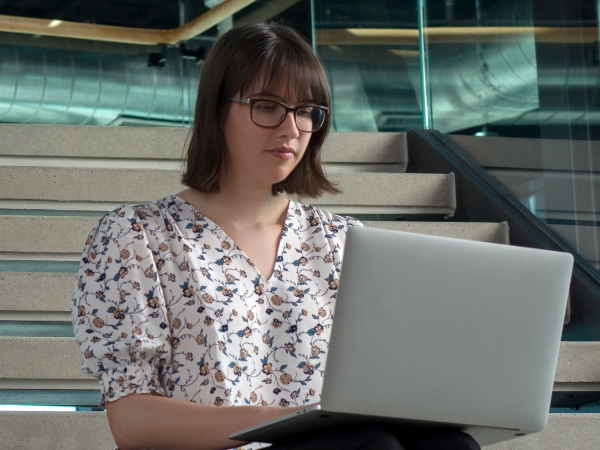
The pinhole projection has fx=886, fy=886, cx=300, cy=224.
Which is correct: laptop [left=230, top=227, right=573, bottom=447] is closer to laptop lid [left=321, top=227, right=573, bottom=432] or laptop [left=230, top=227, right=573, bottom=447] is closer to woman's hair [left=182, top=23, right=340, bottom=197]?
laptop lid [left=321, top=227, right=573, bottom=432]

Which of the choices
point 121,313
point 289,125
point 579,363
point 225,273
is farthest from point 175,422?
point 579,363

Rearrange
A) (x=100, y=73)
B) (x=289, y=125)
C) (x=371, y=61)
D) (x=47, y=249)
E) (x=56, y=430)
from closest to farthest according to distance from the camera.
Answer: (x=289, y=125)
(x=56, y=430)
(x=47, y=249)
(x=371, y=61)
(x=100, y=73)

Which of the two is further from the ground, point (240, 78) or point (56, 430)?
point (240, 78)

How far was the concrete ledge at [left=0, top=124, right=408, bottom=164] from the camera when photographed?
10.7 ft

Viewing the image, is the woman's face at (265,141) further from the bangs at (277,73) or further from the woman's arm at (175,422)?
the woman's arm at (175,422)

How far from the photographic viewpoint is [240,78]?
158 centimetres

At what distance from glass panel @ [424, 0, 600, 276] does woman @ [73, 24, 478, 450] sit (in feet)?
4.22

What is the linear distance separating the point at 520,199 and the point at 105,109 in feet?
7.77

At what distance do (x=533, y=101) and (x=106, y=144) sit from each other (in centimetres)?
156

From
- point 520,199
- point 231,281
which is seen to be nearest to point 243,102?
point 231,281

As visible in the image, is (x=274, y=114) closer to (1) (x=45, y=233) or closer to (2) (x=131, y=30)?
(1) (x=45, y=233)

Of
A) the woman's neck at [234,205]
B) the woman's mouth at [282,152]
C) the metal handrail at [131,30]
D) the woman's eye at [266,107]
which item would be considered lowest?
the woman's neck at [234,205]

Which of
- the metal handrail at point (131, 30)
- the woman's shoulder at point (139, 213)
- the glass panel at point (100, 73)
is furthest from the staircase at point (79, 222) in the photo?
the metal handrail at point (131, 30)

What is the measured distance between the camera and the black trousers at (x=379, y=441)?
114 cm
